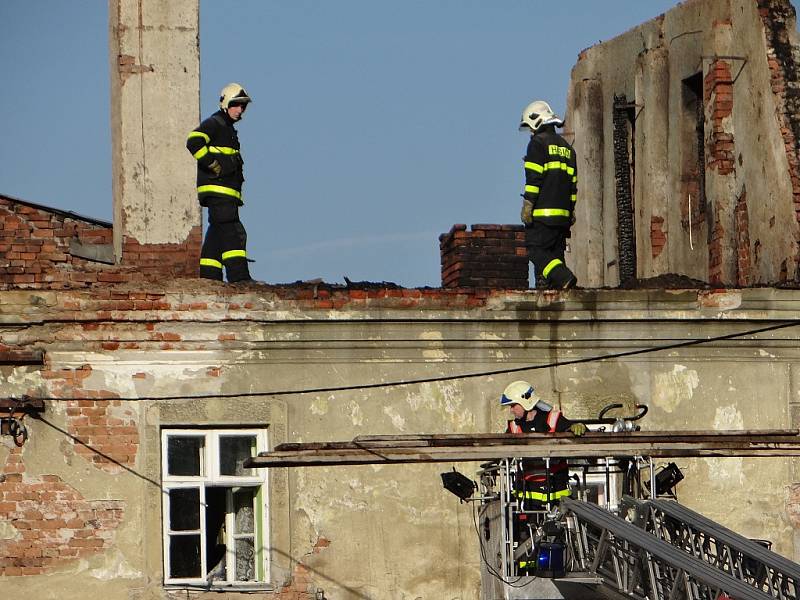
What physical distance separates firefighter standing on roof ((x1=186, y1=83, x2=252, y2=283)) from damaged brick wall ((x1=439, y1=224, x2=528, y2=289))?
4.92 metres

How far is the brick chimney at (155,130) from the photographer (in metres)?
16.9

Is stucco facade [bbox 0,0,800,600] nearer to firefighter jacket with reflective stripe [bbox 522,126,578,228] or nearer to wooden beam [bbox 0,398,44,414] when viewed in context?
wooden beam [bbox 0,398,44,414]

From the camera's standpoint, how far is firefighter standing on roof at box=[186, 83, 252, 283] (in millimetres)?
16375

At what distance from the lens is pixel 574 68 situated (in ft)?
78.1

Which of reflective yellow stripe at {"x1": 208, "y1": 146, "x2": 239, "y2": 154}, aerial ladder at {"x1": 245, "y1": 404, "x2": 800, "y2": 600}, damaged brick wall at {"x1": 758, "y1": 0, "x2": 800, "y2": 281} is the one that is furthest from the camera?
damaged brick wall at {"x1": 758, "y1": 0, "x2": 800, "y2": 281}

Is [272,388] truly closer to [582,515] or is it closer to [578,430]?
[578,430]

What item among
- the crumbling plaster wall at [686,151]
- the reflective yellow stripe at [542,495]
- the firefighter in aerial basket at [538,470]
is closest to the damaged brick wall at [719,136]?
the crumbling plaster wall at [686,151]

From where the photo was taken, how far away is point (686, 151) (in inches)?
813

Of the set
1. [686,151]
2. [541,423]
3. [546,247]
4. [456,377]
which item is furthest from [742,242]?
[541,423]

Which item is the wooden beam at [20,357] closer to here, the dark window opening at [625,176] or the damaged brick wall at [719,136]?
the damaged brick wall at [719,136]

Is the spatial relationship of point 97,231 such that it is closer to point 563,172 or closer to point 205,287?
point 205,287

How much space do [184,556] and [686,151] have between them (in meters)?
7.99

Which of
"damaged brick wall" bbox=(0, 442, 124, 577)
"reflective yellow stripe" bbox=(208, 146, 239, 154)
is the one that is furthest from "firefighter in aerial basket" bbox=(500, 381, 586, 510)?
"reflective yellow stripe" bbox=(208, 146, 239, 154)

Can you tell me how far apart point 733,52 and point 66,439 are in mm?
8246
